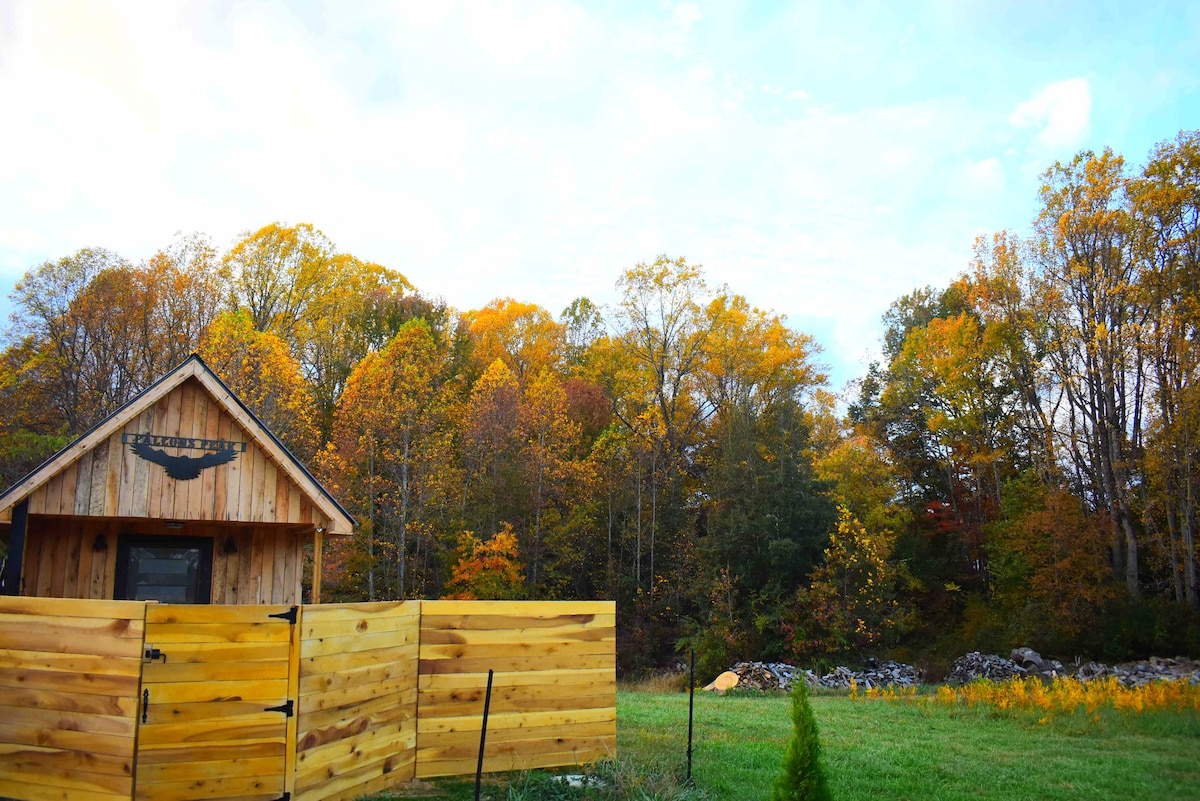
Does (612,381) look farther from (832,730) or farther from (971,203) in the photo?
(832,730)

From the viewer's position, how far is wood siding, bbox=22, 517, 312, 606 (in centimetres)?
1083

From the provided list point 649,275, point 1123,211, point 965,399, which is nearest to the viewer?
point 1123,211

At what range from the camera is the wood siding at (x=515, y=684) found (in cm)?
784

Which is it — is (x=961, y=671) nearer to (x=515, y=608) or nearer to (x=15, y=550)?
(x=515, y=608)

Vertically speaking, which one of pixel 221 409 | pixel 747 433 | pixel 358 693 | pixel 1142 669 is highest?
pixel 747 433

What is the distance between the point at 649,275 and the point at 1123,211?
62.6 feet

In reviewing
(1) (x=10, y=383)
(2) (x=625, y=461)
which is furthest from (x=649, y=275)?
(1) (x=10, y=383)

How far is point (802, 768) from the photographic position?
584 centimetres

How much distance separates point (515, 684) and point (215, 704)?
286 centimetres

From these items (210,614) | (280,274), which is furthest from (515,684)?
(280,274)

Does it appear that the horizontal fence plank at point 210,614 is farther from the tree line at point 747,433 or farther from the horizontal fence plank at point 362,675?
the tree line at point 747,433

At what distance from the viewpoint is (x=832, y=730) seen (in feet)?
39.7

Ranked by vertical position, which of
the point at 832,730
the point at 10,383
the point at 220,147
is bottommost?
the point at 832,730

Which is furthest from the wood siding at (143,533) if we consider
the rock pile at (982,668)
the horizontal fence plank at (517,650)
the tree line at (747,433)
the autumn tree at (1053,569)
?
the autumn tree at (1053,569)
